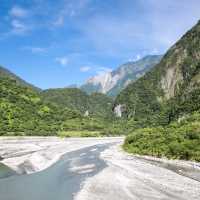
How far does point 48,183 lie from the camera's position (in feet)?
151

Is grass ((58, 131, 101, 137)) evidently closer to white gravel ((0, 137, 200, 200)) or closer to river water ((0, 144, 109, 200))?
white gravel ((0, 137, 200, 200))

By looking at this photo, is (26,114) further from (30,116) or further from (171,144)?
(171,144)

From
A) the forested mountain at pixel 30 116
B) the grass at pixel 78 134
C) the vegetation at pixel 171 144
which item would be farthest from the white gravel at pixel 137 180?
the grass at pixel 78 134

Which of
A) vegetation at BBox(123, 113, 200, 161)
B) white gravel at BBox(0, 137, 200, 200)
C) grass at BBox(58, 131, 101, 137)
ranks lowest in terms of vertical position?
white gravel at BBox(0, 137, 200, 200)

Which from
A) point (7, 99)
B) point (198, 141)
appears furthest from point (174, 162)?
point (7, 99)

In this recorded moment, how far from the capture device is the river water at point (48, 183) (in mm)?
38875

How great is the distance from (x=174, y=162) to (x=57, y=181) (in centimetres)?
2350

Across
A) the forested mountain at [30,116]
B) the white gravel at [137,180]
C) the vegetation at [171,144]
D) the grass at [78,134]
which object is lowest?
the white gravel at [137,180]

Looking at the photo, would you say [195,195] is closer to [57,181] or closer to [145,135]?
[57,181]

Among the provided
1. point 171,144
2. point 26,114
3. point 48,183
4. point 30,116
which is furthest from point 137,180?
point 26,114

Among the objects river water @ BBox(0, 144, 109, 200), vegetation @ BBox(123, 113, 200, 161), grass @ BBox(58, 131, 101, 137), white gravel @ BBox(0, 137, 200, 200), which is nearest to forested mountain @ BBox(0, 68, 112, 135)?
grass @ BBox(58, 131, 101, 137)

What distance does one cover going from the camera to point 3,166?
6156 cm

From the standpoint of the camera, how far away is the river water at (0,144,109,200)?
3888cm

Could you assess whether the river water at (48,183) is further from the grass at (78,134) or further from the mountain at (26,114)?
the grass at (78,134)
